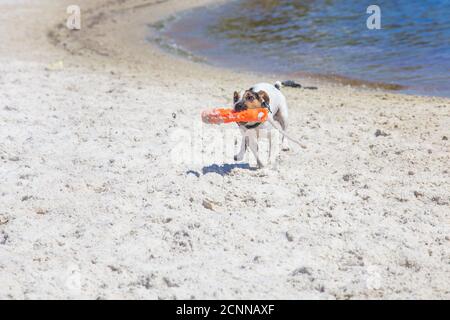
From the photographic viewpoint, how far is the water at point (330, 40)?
43.8ft

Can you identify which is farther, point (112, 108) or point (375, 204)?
point (112, 108)

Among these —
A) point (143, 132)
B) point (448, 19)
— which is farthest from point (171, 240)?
point (448, 19)

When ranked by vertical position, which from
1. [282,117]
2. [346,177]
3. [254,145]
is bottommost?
[346,177]

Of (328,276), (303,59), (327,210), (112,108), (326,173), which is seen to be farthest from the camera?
(303,59)

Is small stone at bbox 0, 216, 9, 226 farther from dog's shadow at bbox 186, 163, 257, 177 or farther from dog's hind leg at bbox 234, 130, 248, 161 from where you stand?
dog's hind leg at bbox 234, 130, 248, 161

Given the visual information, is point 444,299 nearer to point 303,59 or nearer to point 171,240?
point 171,240

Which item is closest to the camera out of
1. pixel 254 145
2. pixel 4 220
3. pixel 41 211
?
pixel 4 220

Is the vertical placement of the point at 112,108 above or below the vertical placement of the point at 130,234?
above

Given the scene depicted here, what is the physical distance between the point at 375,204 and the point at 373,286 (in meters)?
1.57

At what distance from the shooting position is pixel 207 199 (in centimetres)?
629

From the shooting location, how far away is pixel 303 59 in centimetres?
1495

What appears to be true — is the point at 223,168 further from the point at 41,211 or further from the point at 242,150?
the point at 41,211

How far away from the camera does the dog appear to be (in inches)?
261

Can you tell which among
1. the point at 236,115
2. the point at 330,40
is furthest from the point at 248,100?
the point at 330,40
